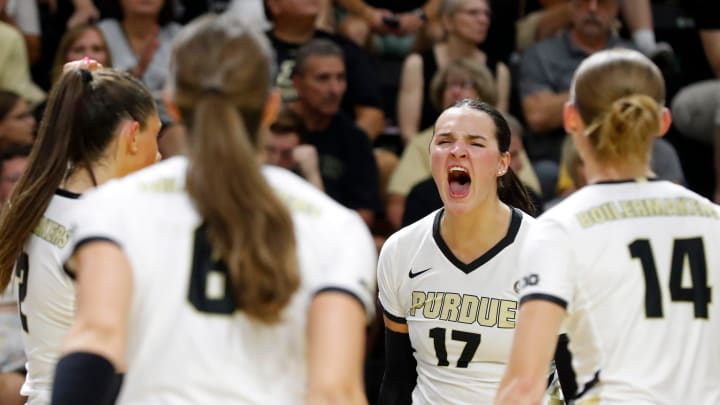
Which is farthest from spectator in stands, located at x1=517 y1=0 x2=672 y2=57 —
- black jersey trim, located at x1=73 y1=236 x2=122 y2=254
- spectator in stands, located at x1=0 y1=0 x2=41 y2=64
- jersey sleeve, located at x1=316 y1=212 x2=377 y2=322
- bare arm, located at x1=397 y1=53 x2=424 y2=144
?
black jersey trim, located at x1=73 y1=236 x2=122 y2=254

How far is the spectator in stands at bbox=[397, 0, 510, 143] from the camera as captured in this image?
7922mm

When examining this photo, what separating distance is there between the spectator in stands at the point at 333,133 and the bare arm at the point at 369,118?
1.50 feet

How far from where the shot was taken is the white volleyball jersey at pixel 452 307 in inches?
164

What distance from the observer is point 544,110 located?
26.6 ft

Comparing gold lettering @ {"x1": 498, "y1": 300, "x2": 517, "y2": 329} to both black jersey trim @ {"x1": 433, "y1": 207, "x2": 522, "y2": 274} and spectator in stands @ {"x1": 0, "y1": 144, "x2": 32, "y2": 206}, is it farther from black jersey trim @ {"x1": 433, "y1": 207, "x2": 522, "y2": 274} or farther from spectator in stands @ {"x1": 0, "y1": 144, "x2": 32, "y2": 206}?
spectator in stands @ {"x1": 0, "y1": 144, "x2": 32, "y2": 206}

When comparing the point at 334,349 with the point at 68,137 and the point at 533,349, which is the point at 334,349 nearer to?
the point at 533,349

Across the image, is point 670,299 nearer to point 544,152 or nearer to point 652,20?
point 544,152

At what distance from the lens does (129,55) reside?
25.2ft

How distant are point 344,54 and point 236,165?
18.2ft

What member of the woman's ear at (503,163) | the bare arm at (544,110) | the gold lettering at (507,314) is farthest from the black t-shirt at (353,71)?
the gold lettering at (507,314)

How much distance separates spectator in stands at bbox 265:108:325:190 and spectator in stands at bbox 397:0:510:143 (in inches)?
44.2

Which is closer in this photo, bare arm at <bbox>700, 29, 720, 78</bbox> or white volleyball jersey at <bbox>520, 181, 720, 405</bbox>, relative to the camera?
white volleyball jersey at <bbox>520, 181, 720, 405</bbox>

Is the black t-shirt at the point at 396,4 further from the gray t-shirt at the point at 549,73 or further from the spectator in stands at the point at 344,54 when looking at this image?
the gray t-shirt at the point at 549,73

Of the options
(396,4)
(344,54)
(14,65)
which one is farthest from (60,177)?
(396,4)
